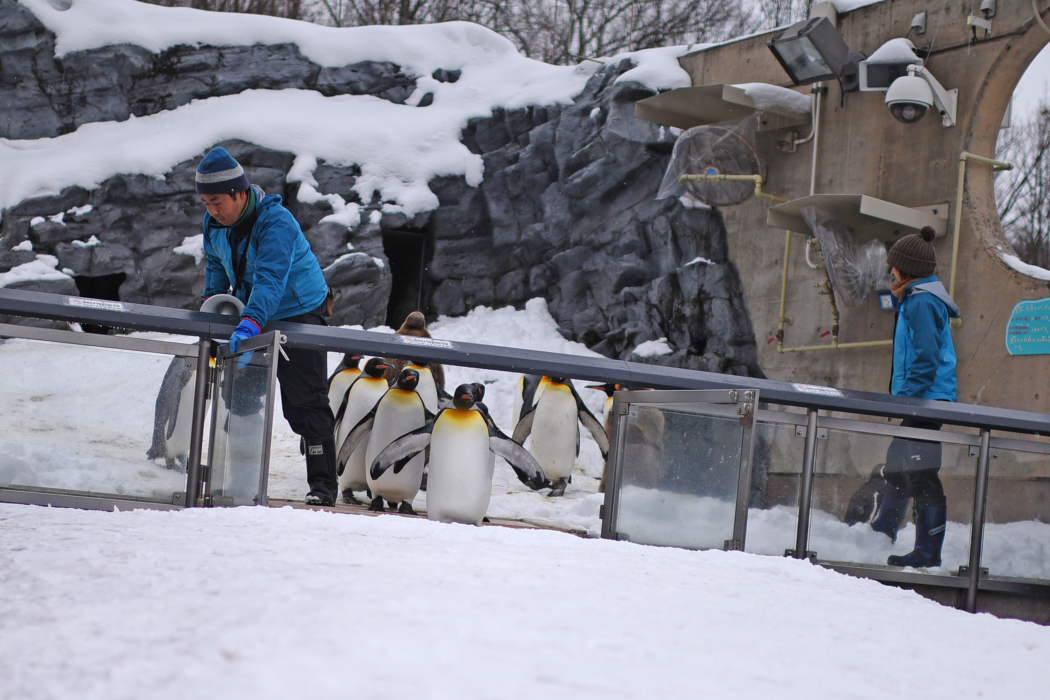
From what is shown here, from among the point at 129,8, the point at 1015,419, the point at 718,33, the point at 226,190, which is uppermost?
the point at 718,33

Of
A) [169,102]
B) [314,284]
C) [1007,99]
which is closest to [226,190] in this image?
[314,284]

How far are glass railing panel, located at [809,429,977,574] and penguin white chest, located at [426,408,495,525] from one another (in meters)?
1.47

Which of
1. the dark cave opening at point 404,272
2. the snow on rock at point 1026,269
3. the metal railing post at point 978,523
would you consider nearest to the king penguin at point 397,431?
the metal railing post at point 978,523

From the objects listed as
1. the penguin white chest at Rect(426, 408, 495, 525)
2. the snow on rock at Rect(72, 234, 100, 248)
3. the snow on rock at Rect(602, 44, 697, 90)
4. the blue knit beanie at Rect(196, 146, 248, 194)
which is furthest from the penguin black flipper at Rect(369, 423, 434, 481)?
the snow on rock at Rect(72, 234, 100, 248)

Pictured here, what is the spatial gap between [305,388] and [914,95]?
216 inches

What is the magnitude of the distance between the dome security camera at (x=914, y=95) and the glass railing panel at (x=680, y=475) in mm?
4654

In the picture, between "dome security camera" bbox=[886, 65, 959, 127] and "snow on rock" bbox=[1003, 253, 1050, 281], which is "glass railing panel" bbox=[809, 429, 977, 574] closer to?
"snow on rock" bbox=[1003, 253, 1050, 281]

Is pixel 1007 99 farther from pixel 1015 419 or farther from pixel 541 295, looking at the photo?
pixel 541 295

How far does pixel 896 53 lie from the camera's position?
7.45 meters

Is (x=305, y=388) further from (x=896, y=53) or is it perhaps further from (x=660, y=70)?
(x=660, y=70)

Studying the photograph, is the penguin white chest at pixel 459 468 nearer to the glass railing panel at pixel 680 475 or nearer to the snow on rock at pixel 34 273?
the glass railing panel at pixel 680 475

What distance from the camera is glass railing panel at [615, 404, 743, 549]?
3.18m

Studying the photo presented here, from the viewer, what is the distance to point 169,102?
12852 millimetres

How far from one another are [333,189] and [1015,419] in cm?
1006
